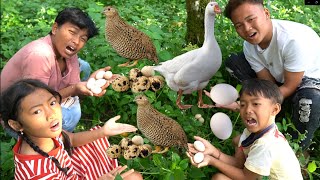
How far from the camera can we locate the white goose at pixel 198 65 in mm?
2217

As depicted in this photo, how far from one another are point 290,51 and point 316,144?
0.72 m

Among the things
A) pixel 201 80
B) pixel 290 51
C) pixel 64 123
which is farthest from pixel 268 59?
pixel 64 123

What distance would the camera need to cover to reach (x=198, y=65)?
2225 millimetres

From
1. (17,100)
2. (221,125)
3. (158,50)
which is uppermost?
(17,100)

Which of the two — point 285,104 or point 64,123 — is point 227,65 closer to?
point 285,104

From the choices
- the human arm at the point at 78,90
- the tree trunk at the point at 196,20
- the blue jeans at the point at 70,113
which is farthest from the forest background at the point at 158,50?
the human arm at the point at 78,90

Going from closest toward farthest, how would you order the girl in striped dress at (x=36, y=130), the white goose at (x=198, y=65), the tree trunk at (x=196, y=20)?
1. the girl in striped dress at (x=36, y=130)
2. the white goose at (x=198, y=65)
3. the tree trunk at (x=196, y=20)

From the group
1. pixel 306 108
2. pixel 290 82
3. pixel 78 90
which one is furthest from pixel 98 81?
pixel 306 108

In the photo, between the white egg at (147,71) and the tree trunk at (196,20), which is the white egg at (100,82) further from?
the tree trunk at (196,20)

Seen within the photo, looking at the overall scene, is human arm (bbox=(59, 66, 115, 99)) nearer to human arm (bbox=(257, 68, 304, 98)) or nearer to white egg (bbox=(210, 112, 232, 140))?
white egg (bbox=(210, 112, 232, 140))

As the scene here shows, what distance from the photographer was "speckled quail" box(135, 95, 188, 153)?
6.65ft

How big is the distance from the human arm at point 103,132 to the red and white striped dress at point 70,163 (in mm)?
37

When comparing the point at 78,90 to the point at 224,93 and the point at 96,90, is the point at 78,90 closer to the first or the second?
the point at 96,90

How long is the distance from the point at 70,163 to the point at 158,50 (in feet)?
3.70
